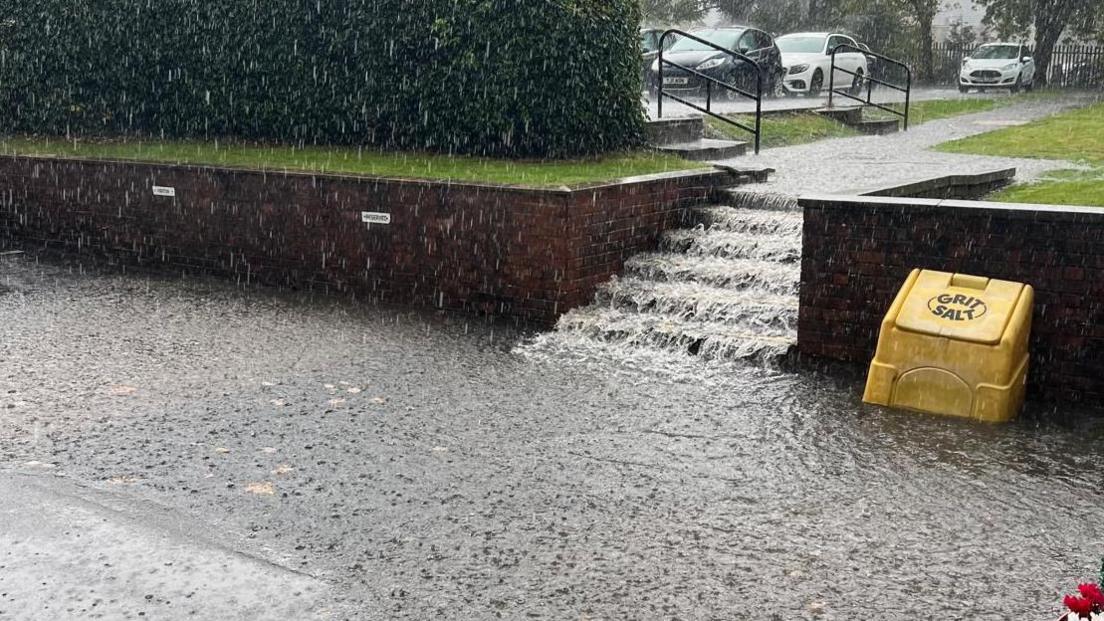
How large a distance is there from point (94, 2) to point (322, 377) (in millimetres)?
8209

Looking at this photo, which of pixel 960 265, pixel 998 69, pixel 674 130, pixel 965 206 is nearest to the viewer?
pixel 965 206

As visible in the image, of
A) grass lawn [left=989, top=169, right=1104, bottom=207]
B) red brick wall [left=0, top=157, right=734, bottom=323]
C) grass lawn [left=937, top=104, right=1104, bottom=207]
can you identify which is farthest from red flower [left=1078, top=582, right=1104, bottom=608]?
red brick wall [left=0, top=157, right=734, bottom=323]

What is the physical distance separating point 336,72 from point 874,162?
20.4 feet

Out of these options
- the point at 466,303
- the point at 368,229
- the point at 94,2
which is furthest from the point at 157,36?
the point at 466,303

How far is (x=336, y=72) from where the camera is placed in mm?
13367

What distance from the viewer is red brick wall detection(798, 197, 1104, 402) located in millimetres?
7820

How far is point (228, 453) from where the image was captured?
689 centimetres

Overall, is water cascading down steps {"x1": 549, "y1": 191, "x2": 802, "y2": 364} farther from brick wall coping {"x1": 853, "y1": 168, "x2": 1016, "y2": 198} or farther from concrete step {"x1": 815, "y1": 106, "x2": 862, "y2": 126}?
concrete step {"x1": 815, "y1": 106, "x2": 862, "y2": 126}

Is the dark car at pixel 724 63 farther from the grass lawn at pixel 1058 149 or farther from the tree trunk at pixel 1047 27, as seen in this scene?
the tree trunk at pixel 1047 27

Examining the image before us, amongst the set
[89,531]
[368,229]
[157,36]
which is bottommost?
[89,531]

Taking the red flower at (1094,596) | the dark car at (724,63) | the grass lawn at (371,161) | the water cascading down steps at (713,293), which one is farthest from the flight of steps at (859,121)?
the red flower at (1094,596)

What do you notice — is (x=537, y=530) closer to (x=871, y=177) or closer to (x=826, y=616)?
(x=826, y=616)

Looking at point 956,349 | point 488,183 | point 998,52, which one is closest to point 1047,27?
point 998,52

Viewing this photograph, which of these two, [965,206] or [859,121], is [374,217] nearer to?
[965,206]
